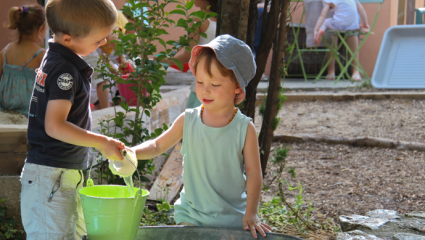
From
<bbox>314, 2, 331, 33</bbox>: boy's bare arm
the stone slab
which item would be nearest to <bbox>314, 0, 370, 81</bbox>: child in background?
<bbox>314, 2, 331, 33</bbox>: boy's bare arm

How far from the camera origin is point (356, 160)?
13.2 ft

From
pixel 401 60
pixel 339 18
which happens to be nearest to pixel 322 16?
pixel 339 18

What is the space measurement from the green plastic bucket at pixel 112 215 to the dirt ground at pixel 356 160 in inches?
65.6

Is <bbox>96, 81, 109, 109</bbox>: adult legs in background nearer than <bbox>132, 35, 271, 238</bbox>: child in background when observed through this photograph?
No

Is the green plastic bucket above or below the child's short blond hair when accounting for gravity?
below

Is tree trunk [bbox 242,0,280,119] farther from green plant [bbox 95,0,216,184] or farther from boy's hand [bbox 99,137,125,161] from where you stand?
boy's hand [bbox 99,137,125,161]

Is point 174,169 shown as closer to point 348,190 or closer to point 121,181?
point 121,181

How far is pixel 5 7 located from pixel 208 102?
376cm

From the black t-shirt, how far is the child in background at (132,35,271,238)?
28 cm

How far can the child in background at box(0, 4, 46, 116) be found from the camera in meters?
3.39

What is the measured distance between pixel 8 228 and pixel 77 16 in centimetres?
121

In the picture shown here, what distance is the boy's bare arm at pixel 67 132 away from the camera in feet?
5.38

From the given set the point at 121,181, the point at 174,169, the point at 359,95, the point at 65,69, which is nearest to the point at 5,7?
the point at 174,169

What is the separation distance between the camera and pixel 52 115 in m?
1.64
